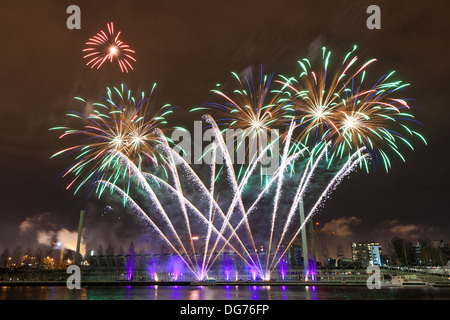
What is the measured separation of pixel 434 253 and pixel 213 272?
11380cm

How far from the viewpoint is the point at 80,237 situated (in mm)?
94500
